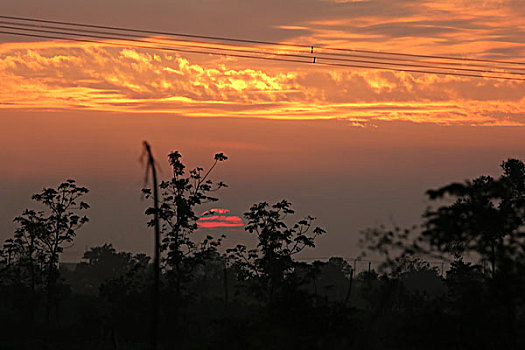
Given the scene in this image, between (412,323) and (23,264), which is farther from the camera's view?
(23,264)

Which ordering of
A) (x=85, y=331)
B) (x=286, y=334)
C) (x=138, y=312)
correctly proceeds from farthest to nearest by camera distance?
Result: (x=85, y=331)
(x=138, y=312)
(x=286, y=334)

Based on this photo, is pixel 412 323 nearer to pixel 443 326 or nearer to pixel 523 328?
pixel 443 326

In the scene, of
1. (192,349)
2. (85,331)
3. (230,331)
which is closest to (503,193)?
(230,331)

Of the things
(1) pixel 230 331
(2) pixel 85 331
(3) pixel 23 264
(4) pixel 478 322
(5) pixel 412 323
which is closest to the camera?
(4) pixel 478 322

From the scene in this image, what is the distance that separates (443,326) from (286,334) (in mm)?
8699

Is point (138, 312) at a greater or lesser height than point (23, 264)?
lesser

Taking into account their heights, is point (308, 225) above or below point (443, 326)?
above

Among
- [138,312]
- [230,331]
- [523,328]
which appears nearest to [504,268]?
[523,328]

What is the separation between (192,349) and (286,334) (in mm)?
7625


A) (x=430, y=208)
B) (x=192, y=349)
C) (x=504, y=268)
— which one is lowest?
(x=192, y=349)

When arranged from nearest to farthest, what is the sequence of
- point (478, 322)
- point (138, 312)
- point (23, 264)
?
point (478, 322)
point (138, 312)
point (23, 264)

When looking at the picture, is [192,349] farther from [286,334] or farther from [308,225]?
[308,225]

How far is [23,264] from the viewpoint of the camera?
2822 inches

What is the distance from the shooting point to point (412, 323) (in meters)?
31.6
